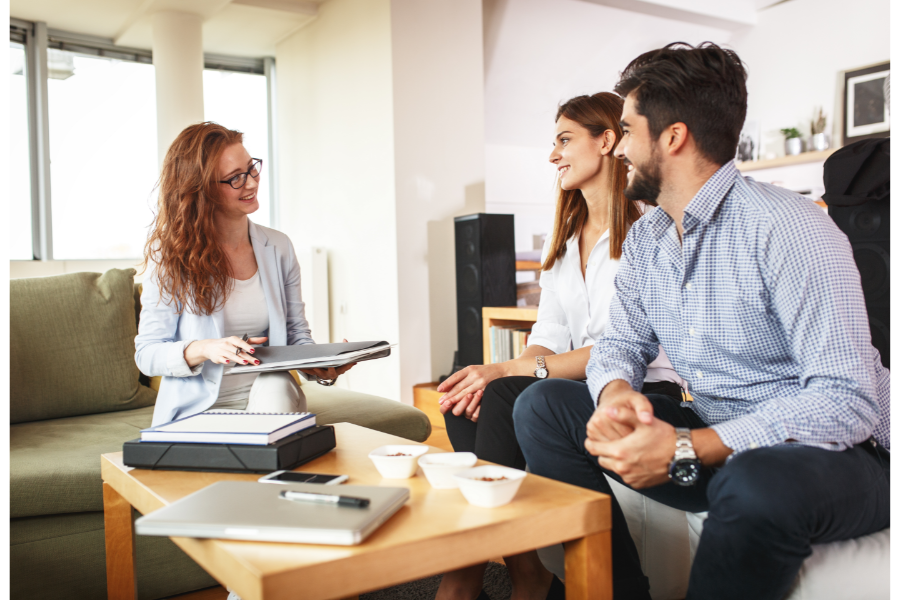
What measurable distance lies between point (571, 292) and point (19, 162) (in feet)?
13.6

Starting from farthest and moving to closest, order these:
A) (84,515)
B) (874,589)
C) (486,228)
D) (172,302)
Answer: (486,228) < (172,302) < (84,515) < (874,589)

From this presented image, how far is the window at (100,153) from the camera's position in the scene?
4.66 metres

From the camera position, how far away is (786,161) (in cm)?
501

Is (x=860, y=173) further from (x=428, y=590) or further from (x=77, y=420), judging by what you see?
(x=77, y=420)

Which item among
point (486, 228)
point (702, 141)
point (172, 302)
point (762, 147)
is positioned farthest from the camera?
point (762, 147)

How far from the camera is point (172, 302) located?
181 centimetres

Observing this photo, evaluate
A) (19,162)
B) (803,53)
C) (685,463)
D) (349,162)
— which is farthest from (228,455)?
(803,53)

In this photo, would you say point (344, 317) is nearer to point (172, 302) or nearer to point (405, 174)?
point (405, 174)

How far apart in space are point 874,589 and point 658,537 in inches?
14.8

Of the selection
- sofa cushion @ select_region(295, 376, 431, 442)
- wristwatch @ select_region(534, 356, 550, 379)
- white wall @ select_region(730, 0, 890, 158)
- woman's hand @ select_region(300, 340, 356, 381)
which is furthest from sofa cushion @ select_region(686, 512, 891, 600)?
white wall @ select_region(730, 0, 890, 158)

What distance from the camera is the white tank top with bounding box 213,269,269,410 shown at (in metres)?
1.83

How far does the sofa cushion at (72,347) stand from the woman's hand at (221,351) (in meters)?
0.69

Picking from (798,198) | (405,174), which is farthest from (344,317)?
(798,198)

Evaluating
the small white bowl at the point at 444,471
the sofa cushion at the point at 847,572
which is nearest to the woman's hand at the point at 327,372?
the small white bowl at the point at 444,471
